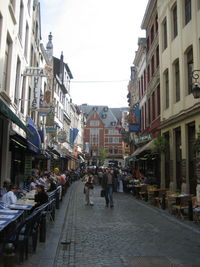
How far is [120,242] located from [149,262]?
1.71 meters

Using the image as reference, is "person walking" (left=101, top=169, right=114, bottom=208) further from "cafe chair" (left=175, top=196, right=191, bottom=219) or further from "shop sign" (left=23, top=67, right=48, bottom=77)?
"shop sign" (left=23, top=67, right=48, bottom=77)

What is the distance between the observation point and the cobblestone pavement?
5982 mm

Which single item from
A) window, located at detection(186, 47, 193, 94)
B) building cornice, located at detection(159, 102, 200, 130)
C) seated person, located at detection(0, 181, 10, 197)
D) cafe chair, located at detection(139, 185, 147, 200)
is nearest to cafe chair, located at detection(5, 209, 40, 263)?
seated person, located at detection(0, 181, 10, 197)

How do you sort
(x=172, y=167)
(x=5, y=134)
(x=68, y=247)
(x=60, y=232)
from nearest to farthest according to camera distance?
(x=68, y=247) → (x=60, y=232) → (x=5, y=134) → (x=172, y=167)

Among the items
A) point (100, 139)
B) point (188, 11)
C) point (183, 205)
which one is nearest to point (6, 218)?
point (183, 205)

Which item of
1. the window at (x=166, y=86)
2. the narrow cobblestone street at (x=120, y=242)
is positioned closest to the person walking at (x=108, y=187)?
the narrow cobblestone street at (x=120, y=242)

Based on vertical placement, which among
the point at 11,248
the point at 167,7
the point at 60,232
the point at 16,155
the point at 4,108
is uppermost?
the point at 167,7

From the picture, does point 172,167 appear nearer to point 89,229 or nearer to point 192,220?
point 192,220

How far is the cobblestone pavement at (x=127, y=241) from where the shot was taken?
5982 millimetres

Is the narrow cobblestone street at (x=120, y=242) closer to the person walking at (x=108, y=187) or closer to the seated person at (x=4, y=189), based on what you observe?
the seated person at (x=4, y=189)

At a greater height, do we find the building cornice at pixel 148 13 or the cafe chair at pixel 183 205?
the building cornice at pixel 148 13

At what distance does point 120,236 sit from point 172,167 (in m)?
10.3

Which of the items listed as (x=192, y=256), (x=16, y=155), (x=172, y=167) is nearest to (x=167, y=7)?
(x=172, y=167)

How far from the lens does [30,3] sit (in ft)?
62.5
